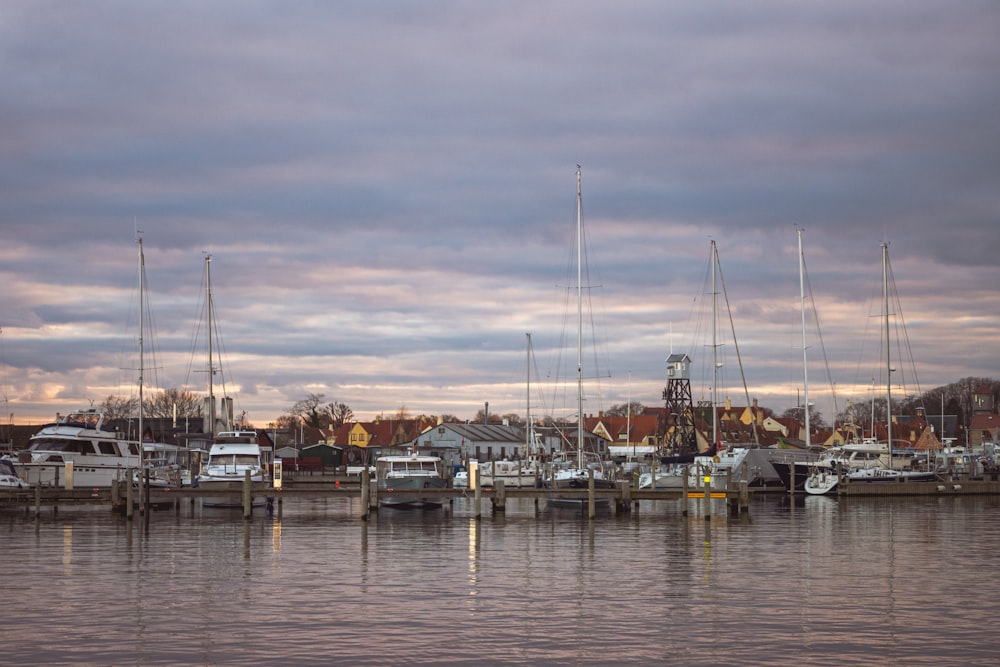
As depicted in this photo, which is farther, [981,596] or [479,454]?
[479,454]

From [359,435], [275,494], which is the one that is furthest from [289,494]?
[359,435]

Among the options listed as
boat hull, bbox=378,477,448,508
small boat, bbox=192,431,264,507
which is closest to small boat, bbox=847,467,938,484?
boat hull, bbox=378,477,448,508

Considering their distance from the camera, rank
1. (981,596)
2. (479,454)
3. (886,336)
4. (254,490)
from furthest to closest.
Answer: (479,454) → (886,336) → (254,490) → (981,596)

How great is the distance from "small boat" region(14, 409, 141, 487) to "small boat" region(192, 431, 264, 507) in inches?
198

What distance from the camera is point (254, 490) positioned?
2133 inches

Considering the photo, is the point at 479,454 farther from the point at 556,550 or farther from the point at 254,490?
the point at 556,550

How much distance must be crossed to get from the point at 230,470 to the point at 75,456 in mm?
9462

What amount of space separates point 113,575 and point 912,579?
23303 millimetres

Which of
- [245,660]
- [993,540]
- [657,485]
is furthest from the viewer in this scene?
[657,485]

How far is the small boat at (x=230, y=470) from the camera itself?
56.0 metres

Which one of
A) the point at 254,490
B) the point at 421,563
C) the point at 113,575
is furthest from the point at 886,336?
the point at 113,575

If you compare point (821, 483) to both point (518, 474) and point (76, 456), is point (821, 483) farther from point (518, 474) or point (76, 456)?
point (76, 456)

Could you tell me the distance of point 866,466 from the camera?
88562mm

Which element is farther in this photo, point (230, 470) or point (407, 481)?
point (407, 481)
